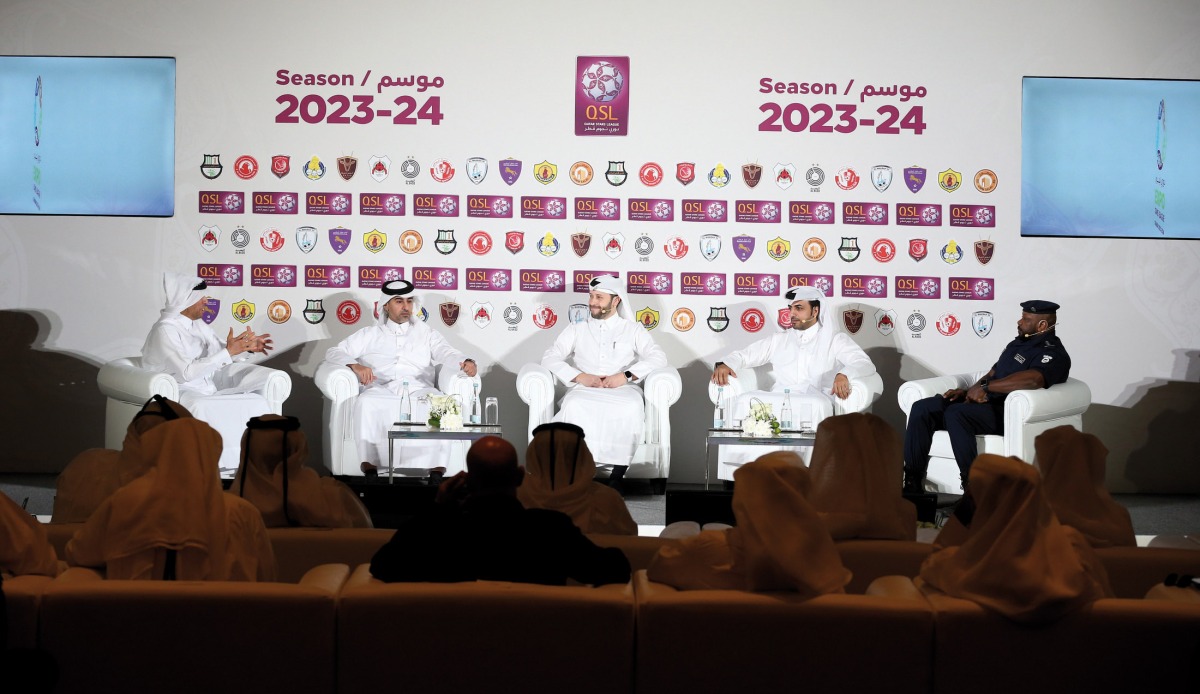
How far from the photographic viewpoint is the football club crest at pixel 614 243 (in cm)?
816

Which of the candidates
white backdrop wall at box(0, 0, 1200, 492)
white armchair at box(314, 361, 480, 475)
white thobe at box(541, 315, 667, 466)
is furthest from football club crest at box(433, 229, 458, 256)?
white armchair at box(314, 361, 480, 475)

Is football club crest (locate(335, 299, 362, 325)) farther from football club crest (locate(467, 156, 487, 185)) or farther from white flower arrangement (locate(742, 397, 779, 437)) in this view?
white flower arrangement (locate(742, 397, 779, 437))

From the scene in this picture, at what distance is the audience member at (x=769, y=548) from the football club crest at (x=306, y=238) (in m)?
6.00

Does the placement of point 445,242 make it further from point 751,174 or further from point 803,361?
point 803,361

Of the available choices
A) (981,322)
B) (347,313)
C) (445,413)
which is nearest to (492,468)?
(445,413)

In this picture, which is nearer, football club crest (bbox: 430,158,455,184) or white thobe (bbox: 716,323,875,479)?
white thobe (bbox: 716,323,875,479)

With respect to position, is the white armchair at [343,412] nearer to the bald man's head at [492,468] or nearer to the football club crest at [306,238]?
the football club crest at [306,238]

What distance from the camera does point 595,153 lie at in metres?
8.12

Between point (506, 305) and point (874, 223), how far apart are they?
2.62 m

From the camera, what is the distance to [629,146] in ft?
26.6

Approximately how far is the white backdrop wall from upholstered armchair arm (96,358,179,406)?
32.8 inches

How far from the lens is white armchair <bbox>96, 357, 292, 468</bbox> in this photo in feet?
23.1

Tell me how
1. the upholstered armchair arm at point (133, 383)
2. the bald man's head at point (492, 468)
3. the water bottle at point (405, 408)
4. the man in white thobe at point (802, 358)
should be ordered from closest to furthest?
1. the bald man's head at point (492, 468)
2. the water bottle at point (405, 408)
3. the upholstered armchair arm at point (133, 383)
4. the man in white thobe at point (802, 358)

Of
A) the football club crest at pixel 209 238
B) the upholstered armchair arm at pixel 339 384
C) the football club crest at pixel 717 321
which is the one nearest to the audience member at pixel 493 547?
the upholstered armchair arm at pixel 339 384
